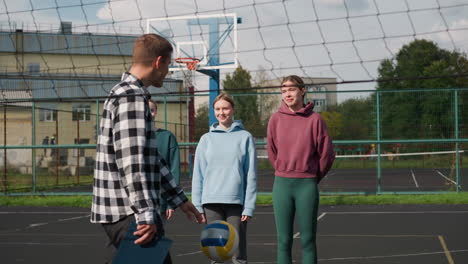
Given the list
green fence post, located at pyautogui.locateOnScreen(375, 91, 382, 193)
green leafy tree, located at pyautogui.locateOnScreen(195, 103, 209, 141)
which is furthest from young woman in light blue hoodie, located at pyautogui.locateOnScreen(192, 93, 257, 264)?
green leafy tree, located at pyautogui.locateOnScreen(195, 103, 209, 141)

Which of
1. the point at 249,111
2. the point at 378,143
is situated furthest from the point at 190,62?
the point at 378,143

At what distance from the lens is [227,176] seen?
17.3ft

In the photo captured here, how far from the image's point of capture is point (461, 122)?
1480 centimetres

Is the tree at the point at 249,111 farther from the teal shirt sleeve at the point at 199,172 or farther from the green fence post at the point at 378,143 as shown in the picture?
the teal shirt sleeve at the point at 199,172

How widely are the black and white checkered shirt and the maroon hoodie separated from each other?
→ 2234mm

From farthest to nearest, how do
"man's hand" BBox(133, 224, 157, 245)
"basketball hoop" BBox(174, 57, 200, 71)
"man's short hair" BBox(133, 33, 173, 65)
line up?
"basketball hoop" BBox(174, 57, 200, 71)
"man's short hair" BBox(133, 33, 173, 65)
"man's hand" BBox(133, 224, 157, 245)

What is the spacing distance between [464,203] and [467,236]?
562 cm

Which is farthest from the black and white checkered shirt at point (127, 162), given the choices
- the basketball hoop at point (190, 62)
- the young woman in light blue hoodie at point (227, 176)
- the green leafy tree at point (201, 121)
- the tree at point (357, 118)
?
the green leafy tree at point (201, 121)

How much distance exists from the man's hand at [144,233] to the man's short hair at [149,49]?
0.84m

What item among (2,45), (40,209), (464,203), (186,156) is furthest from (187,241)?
(2,45)

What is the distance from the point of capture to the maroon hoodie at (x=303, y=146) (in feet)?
16.9

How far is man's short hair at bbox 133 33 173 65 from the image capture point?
3.16 metres

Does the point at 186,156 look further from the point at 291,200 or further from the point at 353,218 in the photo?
the point at 291,200

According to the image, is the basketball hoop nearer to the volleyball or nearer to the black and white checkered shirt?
the volleyball
